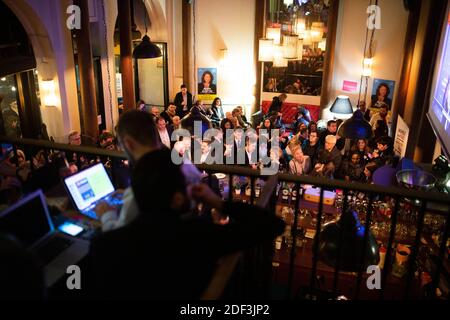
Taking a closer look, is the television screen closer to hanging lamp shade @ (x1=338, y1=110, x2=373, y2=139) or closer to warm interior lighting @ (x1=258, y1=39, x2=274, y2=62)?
hanging lamp shade @ (x1=338, y1=110, x2=373, y2=139)

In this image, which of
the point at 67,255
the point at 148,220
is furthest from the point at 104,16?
the point at 148,220

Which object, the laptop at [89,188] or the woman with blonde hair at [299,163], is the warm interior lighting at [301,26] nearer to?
the woman with blonde hair at [299,163]

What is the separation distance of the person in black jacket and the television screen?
4.90m

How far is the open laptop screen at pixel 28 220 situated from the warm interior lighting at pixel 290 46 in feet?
26.4

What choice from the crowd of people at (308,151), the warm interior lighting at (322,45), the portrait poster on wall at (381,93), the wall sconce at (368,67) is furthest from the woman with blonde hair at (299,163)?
the warm interior lighting at (322,45)

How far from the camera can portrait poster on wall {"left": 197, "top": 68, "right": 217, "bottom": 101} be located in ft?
41.0

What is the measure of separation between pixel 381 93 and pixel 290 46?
9.64 feet

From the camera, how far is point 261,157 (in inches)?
288

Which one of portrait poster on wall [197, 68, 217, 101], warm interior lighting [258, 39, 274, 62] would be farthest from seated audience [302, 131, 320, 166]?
portrait poster on wall [197, 68, 217, 101]

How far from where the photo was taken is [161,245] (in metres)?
1.46

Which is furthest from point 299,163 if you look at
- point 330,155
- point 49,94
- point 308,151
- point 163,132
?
point 49,94

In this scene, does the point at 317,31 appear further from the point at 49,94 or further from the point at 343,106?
the point at 49,94
